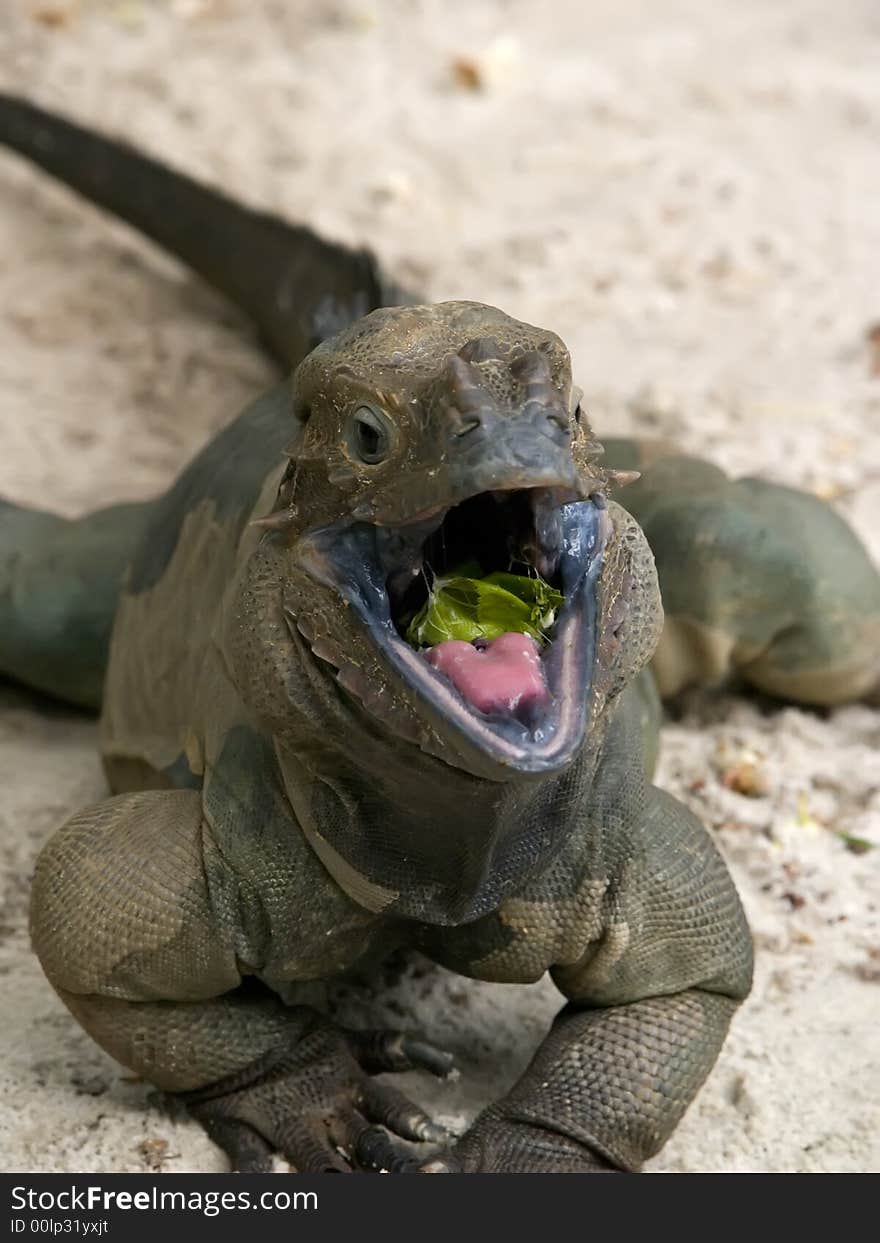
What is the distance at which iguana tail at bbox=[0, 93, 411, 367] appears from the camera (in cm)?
494

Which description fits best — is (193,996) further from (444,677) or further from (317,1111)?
(444,677)

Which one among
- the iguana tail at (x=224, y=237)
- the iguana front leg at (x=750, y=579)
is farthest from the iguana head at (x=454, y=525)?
the iguana tail at (x=224, y=237)

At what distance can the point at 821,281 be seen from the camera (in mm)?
6617

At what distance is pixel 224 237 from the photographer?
606 centimetres

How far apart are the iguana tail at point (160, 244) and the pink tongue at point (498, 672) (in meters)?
1.88

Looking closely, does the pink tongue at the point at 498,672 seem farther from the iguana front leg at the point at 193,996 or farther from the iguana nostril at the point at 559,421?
the iguana front leg at the point at 193,996

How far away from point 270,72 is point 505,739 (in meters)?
5.84

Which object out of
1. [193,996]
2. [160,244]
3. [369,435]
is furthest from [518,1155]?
[160,244]

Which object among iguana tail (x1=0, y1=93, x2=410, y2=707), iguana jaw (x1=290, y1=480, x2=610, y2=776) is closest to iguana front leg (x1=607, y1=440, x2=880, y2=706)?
iguana tail (x1=0, y1=93, x2=410, y2=707)

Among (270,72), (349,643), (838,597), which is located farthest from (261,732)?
(270,72)

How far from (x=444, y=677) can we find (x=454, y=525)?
0.28 m

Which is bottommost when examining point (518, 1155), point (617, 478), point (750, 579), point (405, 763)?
point (518, 1155)

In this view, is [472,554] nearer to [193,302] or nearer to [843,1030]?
[843,1030]

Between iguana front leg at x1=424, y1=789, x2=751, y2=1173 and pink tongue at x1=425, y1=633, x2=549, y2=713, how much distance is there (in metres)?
0.71
